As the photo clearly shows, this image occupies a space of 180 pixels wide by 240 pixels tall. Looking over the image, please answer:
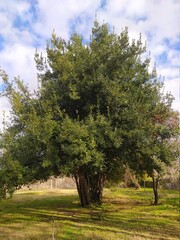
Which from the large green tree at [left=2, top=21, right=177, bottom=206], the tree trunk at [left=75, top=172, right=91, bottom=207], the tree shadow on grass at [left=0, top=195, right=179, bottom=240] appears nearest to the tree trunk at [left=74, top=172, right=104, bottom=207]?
the tree trunk at [left=75, top=172, right=91, bottom=207]

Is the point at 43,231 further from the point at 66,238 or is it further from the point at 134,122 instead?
the point at 134,122

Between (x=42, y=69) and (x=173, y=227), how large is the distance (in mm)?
11933

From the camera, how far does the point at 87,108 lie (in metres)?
14.6

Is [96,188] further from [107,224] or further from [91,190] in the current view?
[107,224]

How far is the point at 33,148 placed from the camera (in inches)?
520

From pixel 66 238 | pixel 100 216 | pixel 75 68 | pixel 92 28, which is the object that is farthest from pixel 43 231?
pixel 92 28

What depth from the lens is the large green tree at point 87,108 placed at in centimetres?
1277

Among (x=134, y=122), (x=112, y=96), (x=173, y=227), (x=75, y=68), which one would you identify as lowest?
(x=173, y=227)

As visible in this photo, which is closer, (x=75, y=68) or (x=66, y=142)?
(x=66, y=142)

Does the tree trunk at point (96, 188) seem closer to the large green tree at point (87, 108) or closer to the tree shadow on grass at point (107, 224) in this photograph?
the tree shadow on grass at point (107, 224)

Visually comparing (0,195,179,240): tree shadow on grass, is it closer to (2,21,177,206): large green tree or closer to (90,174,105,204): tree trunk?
(2,21,177,206): large green tree

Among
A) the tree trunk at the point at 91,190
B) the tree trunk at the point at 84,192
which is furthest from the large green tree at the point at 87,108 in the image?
the tree trunk at the point at 91,190

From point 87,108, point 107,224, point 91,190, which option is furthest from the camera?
point 91,190

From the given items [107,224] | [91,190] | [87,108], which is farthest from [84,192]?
[87,108]
